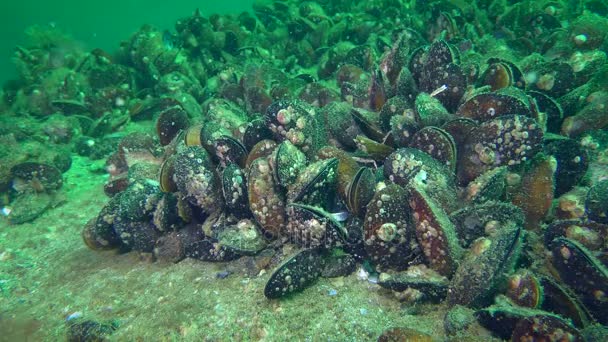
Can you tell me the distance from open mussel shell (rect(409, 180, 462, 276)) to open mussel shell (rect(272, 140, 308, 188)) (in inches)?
49.3

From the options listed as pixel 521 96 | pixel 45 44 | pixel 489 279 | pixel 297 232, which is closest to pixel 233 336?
pixel 297 232

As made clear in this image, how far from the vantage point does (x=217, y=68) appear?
9.35m

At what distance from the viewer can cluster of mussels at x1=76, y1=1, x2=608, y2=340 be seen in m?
2.85

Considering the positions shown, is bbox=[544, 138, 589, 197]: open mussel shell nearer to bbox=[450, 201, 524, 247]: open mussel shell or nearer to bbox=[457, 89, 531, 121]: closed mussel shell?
bbox=[457, 89, 531, 121]: closed mussel shell

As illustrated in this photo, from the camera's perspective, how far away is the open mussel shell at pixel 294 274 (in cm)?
325

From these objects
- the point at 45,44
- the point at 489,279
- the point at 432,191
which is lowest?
the point at 489,279

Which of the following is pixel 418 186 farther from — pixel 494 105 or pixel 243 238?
pixel 243 238

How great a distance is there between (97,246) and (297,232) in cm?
282

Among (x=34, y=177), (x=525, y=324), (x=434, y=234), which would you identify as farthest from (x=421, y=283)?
(x=34, y=177)

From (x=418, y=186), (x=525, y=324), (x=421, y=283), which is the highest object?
(x=418, y=186)

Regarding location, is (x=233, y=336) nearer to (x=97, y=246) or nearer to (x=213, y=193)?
(x=213, y=193)

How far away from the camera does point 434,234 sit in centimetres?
305

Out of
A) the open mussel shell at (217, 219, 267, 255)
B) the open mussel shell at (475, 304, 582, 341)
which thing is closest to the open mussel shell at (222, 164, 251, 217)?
the open mussel shell at (217, 219, 267, 255)

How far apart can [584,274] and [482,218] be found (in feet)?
2.65
